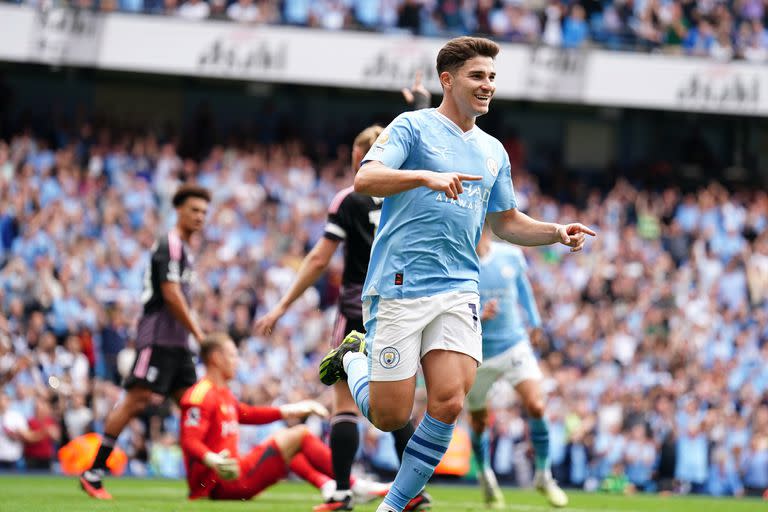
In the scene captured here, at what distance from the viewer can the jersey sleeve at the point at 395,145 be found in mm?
6207

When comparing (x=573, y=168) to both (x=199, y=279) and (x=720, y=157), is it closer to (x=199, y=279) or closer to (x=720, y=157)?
(x=720, y=157)

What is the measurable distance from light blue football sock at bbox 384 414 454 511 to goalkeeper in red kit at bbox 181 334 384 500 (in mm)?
2215

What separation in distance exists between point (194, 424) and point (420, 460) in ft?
9.53

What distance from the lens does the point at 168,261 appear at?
32.6ft

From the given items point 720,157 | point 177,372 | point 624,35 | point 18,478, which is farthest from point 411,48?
point 177,372

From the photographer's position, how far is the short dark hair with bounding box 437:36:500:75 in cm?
650

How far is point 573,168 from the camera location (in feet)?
89.1

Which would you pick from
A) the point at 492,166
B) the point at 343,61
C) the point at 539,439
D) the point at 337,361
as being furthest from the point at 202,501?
the point at 343,61

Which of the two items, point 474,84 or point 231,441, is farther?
point 231,441

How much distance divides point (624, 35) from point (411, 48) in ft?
16.2

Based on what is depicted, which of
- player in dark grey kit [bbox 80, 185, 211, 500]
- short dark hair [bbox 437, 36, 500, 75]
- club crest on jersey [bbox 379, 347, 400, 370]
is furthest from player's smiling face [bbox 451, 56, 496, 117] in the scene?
player in dark grey kit [bbox 80, 185, 211, 500]

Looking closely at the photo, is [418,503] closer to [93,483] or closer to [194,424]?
[194,424]

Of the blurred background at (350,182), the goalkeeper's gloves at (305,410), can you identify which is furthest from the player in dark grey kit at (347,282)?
the blurred background at (350,182)

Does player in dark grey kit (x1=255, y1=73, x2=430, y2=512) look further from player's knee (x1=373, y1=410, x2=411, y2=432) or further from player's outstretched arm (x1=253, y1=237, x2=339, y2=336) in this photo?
player's knee (x1=373, y1=410, x2=411, y2=432)
